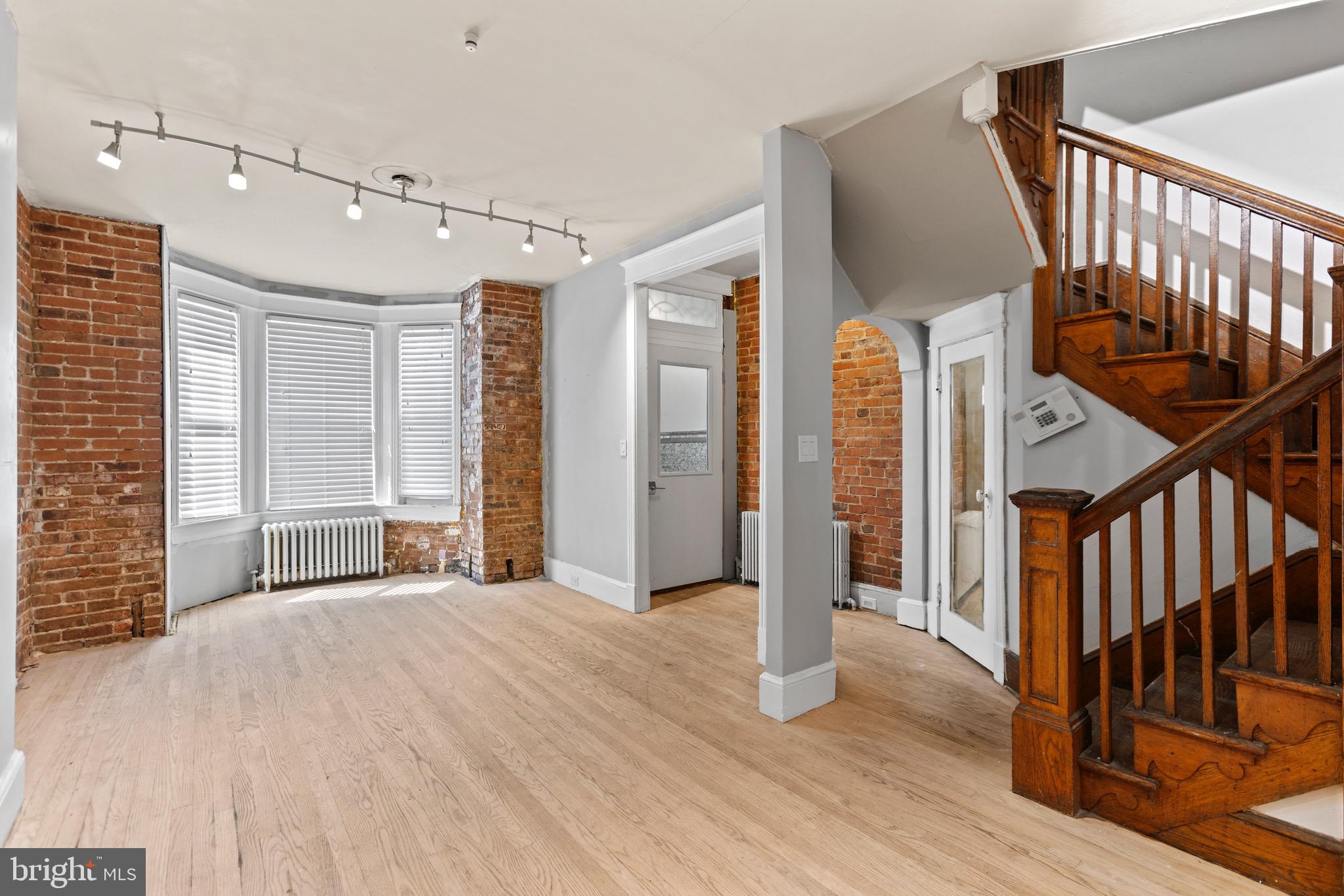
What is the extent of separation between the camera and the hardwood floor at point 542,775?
1.90m

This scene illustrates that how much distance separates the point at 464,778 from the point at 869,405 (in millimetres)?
3666

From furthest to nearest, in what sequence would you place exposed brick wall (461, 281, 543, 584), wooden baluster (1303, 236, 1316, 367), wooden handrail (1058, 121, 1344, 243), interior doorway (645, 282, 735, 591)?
exposed brick wall (461, 281, 543, 584) → interior doorway (645, 282, 735, 591) → wooden handrail (1058, 121, 1344, 243) → wooden baluster (1303, 236, 1316, 367)

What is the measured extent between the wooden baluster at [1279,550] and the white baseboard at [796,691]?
166 cm

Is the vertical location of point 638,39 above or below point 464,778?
above

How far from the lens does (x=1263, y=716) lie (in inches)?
71.9

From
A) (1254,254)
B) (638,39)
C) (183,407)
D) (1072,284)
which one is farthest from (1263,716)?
(183,407)

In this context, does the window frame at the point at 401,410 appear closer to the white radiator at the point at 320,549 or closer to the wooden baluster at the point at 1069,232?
the white radiator at the point at 320,549

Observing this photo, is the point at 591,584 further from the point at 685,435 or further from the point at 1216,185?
the point at 1216,185

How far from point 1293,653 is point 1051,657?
2.28ft

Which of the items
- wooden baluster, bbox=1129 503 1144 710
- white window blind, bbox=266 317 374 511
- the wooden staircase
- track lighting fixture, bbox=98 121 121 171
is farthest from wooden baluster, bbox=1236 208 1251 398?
white window blind, bbox=266 317 374 511

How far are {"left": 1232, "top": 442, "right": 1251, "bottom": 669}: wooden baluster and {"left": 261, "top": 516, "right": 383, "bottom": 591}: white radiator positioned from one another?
6.07 metres

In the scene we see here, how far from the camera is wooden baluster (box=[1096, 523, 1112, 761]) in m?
2.12

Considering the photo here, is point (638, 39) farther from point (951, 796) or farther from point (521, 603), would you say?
point (521, 603)

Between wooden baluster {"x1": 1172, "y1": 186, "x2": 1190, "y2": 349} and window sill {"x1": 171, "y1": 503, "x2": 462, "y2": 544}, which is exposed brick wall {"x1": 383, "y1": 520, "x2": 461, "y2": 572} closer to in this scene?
window sill {"x1": 171, "y1": 503, "x2": 462, "y2": 544}
